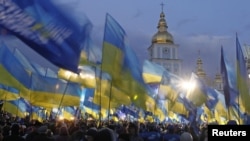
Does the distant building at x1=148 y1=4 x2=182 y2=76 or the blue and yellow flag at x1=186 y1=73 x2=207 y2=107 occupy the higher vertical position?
the distant building at x1=148 y1=4 x2=182 y2=76

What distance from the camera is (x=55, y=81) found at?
61.0ft

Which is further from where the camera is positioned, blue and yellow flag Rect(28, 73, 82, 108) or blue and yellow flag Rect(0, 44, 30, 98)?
blue and yellow flag Rect(28, 73, 82, 108)

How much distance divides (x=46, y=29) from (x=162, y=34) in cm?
9656

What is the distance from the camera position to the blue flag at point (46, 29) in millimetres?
9023

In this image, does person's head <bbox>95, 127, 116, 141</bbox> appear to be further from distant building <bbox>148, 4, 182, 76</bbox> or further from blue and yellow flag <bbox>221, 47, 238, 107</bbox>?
distant building <bbox>148, 4, 182, 76</bbox>

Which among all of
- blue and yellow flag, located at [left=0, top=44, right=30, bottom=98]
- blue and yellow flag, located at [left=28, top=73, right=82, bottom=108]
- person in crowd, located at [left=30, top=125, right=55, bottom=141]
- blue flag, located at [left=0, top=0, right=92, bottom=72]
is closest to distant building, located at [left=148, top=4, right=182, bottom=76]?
blue and yellow flag, located at [left=28, top=73, right=82, bottom=108]

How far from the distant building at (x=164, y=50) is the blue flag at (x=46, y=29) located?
9368 cm

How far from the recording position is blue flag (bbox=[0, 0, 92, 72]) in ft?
29.6

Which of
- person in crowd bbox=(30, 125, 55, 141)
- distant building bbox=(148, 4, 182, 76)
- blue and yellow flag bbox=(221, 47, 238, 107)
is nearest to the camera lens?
person in crowd bbox=(30, 125, 55, 141)

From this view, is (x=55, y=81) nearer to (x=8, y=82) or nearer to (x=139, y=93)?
(x=8, y=82)

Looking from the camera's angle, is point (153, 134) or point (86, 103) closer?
point (153, 134)


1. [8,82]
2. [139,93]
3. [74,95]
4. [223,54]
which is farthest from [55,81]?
[223,54]

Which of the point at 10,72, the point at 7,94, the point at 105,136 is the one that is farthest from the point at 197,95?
the point at 105,136

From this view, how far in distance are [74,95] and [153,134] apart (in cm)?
652
